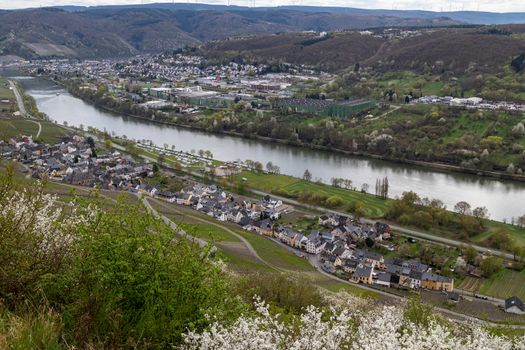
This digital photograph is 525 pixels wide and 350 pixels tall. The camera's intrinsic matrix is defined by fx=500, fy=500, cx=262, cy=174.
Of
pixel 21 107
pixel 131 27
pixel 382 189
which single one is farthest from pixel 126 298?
pixel 131 27

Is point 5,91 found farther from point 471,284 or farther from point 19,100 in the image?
point 471,284

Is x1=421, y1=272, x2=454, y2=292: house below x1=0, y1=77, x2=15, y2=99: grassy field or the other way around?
below

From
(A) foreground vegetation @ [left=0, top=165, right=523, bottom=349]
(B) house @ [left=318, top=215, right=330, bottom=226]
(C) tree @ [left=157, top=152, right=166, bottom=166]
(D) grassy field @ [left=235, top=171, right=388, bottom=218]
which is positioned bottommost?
(B) house @ [left=318, top=215, right=330, bottom=226]

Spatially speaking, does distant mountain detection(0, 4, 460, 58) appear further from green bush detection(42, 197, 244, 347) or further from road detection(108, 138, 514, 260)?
green bush detection(42, 197, 244, 347)

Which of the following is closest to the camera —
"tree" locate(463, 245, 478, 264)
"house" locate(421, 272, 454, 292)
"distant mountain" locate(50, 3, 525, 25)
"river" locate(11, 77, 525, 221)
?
"house" locate(421, 272, 454, 292)

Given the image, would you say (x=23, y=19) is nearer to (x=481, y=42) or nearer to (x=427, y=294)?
(x=481, y=42)

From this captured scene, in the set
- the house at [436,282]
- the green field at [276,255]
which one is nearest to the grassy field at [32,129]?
the green field at [276,255]

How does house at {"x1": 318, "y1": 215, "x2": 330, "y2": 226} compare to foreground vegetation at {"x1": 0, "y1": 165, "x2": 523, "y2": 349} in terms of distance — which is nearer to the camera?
foreground vegetation at {"x1": 0, "y1": 165, "x2": 523, "y2": 349}

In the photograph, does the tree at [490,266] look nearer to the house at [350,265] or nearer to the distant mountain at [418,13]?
the house at [350,265]

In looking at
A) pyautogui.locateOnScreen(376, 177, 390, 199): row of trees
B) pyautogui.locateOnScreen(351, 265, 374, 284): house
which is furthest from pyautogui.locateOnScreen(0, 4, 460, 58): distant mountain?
pyautogui.locateOnScreen(351, 265, 374, 284): house
